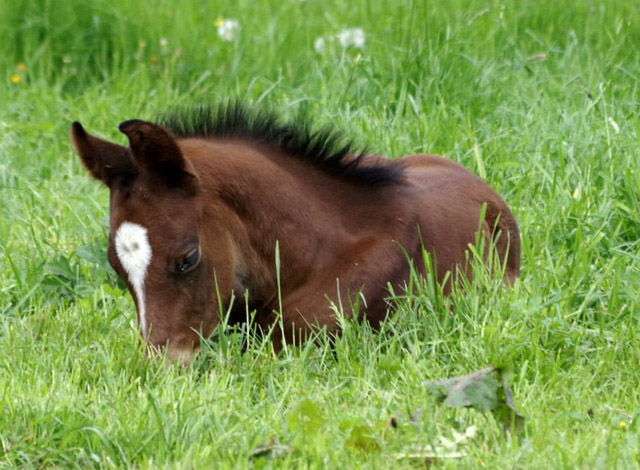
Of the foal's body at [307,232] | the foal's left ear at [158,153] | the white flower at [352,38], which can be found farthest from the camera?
the white flower at [352,38]

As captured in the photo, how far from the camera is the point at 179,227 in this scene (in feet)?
12.1

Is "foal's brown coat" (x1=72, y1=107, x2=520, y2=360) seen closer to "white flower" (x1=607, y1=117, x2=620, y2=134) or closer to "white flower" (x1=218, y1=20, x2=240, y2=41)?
"white flower" (x1=607, y1=117, x2=620, y2=134)

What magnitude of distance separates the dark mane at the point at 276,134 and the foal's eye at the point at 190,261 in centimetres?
66

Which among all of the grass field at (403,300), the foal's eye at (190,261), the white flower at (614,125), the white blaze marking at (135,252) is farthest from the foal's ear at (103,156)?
the white flower at (614,125)

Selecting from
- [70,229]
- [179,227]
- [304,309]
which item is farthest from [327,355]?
[70,229]

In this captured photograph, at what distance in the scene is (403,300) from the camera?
13.4 feet

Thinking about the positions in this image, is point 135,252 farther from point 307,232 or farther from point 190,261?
point 307,232

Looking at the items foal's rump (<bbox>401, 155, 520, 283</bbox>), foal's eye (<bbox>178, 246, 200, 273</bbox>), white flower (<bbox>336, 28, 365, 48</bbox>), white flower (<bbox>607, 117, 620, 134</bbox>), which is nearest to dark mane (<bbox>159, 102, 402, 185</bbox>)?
foal's rump (<bbox>401, 155, 520, 283</bbox>)

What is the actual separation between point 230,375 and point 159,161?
27.8 inches

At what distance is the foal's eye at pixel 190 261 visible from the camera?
369 centimetres

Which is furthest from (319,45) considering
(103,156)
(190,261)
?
(190,261)

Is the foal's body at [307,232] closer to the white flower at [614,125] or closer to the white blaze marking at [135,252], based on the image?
the white blaze marking at [135,252]

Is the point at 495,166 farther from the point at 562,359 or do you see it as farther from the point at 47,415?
the point at 47,415

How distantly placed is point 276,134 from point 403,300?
2.47ft
